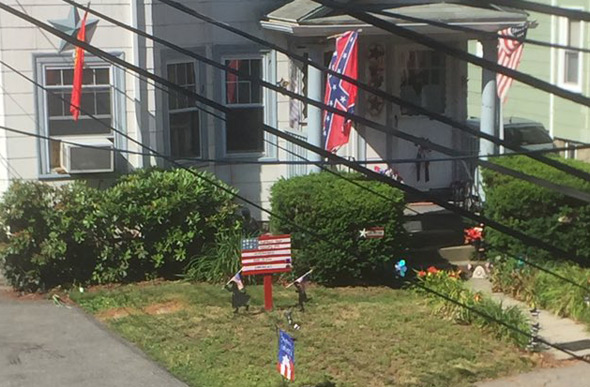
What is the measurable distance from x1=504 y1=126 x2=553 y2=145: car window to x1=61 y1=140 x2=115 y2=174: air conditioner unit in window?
8.26 m

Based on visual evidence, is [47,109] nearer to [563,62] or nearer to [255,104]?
[255,104]

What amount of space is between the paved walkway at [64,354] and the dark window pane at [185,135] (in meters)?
3.33

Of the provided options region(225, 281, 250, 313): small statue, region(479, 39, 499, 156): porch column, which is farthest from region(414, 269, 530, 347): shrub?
region(479, 39, 499, 156): porch column

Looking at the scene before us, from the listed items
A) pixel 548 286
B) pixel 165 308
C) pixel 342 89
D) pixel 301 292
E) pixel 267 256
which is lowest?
pixel 165 308

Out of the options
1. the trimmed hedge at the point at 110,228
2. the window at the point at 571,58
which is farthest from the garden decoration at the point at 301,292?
the window at the point at 571,58

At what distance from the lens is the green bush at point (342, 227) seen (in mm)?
12758

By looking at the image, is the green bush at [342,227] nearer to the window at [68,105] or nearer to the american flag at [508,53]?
the window at [68,105]

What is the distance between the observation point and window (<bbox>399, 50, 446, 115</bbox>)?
15.6 metres

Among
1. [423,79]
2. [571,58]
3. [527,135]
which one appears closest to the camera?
[423,79]

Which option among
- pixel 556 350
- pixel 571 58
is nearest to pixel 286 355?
pixel 556 350

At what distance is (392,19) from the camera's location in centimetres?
1374

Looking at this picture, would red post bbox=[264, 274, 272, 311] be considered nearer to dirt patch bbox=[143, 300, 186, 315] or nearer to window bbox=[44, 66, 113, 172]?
dirt patch bbox=[143, 300, 186, 315]

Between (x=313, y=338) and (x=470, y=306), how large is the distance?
1763mm

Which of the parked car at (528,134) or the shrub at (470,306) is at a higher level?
the parked car at (528,134)
